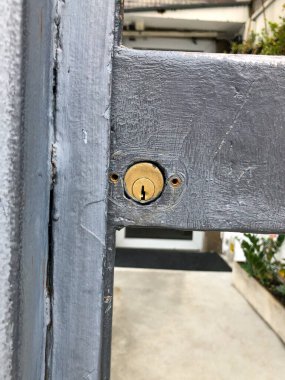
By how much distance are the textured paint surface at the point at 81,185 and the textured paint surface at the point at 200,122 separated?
0.02 meters

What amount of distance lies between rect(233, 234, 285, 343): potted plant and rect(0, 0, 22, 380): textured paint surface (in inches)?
92.3

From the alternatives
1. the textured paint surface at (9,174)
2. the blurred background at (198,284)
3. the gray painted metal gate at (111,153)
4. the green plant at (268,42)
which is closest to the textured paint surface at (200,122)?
the gray painted metal gate at (111,153)

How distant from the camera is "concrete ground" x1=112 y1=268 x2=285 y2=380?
2074mm

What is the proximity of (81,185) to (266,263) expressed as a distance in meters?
2.89

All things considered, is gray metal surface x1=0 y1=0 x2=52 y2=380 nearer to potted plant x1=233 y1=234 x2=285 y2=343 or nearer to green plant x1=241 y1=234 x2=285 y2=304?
potted plant x1=233 y1=234 x2=285 y2=343

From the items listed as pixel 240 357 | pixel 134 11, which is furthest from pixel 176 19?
pixel 240 357

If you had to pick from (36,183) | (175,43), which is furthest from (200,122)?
(175,43)

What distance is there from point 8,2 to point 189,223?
292 millimetres

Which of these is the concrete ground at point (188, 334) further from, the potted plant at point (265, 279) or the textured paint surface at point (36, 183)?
the textured paint surface at point (36, 183)

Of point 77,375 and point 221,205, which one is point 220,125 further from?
point 77,375

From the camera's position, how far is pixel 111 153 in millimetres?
464

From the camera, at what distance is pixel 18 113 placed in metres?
0.39

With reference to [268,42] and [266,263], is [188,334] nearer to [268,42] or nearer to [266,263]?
[266,263]

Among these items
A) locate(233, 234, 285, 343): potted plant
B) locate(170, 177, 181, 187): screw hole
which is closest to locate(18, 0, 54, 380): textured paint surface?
locate(170, 177, 181, 187): screw hole
